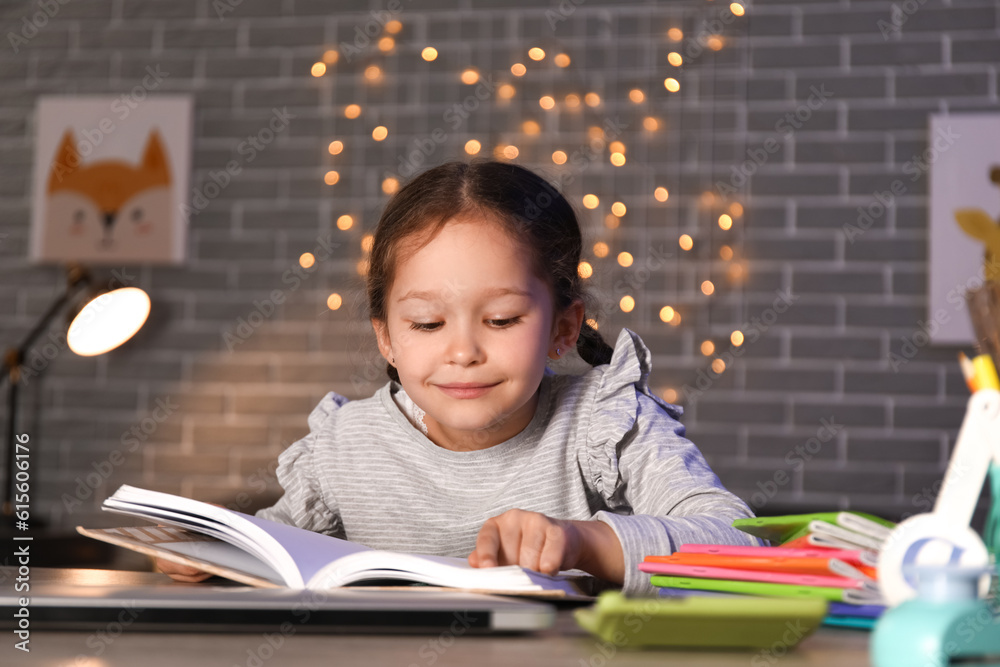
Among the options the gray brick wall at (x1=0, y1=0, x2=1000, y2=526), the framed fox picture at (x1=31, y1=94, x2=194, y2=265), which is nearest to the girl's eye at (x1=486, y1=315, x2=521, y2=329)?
the gray brick wall at (x1=0, y1=0, x2=1000, y2=526)

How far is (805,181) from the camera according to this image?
8.74ft

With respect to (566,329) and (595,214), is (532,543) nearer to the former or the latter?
(566,329)

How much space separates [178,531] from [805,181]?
2.23m

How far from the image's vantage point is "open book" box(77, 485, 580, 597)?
0.63 meters

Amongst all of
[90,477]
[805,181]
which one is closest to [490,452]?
[805,181]

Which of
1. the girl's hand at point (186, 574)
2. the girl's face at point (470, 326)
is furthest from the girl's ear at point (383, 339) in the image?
the girl's hand at point (186, 574)

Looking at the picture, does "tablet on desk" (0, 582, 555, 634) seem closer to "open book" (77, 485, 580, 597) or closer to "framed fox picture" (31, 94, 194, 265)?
"open book" (77, 485, 580, 597)

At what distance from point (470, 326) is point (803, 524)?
0.43 meters

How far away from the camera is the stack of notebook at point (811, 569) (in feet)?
1.86

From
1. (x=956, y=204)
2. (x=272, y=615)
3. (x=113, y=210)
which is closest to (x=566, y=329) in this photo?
(x=272, y=615)

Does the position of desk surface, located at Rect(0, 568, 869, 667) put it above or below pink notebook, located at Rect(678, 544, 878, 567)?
below

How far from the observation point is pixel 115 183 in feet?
9.45

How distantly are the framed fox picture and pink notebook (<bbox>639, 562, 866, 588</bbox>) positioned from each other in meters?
2.49

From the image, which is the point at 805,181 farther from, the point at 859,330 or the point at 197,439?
the point at 197,439
